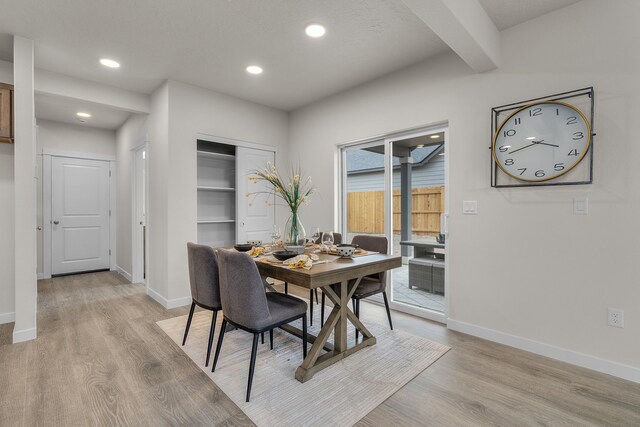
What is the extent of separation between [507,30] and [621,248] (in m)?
1.95

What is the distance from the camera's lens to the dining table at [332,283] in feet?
6.38

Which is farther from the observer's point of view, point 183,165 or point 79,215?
point 79,215

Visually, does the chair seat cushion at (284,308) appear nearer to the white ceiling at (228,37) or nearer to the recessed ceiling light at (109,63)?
the white ceiling at (228,37)

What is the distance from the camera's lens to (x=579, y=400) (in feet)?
6.20

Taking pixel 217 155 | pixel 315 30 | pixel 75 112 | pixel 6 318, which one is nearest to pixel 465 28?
pixel 315 30

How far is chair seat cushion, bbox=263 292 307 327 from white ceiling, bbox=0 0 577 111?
2.26 m

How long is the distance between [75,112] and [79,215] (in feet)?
6.18

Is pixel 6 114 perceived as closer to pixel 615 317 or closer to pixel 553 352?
pixel 553 352

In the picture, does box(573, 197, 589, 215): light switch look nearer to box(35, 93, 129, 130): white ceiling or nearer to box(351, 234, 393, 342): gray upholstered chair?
box(351, 234, 393, 342): gray upholstered chair

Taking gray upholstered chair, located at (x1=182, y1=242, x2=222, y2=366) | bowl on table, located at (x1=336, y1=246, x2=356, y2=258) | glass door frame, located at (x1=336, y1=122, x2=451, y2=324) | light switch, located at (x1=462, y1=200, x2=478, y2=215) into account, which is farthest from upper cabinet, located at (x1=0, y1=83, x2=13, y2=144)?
light switch, located at (x1=462, y1=200, x2=478, y2=215)

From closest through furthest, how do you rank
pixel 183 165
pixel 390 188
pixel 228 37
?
pixel 228 37
pixel 390 188
pixel 183 165

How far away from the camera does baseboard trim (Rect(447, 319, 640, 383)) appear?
6.96ft

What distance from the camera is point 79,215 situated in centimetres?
546

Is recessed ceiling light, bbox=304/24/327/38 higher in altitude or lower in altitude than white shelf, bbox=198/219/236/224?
higher
